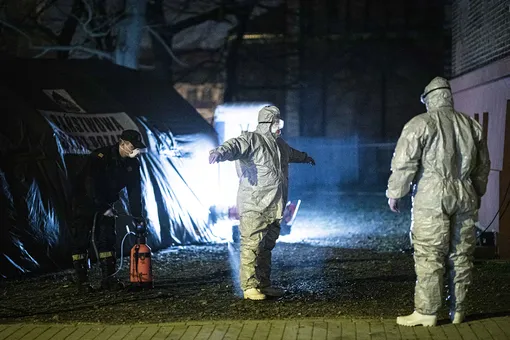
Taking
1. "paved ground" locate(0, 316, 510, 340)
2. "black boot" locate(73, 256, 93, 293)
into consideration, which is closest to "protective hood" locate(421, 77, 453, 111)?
"paved ground" locate(0, 316, 510, 340)

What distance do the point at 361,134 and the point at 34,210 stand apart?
912 inches

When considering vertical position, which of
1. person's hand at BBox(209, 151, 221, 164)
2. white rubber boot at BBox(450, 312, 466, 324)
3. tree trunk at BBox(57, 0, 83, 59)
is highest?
tree trunk at BBox(57, 0, 83, 59)

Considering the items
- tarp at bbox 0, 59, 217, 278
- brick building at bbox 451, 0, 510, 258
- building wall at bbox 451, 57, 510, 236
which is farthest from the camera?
building wall at bbox 451, 57, 510, 236

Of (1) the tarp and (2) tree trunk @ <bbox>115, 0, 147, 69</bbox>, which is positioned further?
(2) tree trunk @ <bbox>115, 0, 147, 69</bbox>

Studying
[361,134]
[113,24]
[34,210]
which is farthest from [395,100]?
[34,210]

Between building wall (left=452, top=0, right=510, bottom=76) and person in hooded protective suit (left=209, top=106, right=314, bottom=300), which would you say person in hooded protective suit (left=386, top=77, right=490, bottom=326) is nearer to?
person in hooded protective suit (left=209, top=106, right=314, bottom=300)

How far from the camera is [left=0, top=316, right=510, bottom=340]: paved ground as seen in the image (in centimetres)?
670

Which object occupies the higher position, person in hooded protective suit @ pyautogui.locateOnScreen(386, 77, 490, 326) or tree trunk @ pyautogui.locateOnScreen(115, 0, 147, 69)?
tree trunk @ pyautogui.locateOnScreen(115, 0, 147, 69)

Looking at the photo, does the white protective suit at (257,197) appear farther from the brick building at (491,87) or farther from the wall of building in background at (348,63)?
the wall of building in background at (348,63)

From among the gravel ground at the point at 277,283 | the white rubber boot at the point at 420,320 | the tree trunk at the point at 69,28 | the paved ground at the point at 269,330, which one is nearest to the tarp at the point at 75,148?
the gravel ground at the point at 277,283

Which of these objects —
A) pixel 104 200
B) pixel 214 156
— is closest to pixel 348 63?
pixel 104 200

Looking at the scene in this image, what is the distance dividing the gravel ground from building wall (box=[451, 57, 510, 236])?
153 centimetres

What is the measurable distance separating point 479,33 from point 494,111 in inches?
94.7

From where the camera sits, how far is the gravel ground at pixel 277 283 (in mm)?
7898
